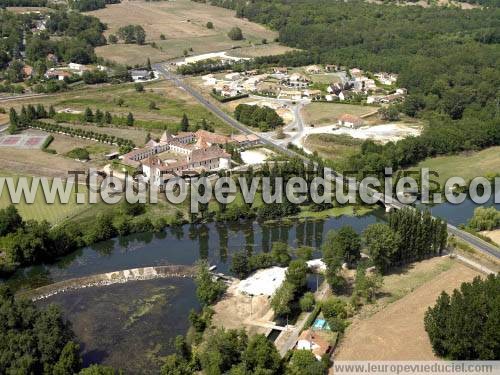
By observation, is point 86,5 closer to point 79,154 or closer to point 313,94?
point 313,94

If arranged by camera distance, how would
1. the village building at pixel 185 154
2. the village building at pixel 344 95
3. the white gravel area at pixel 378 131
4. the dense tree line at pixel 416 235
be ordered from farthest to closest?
the village building at pixel 344 95, the white gravel area at pixel 378 131, the village building at pixel 185 154, the dense tree line at pixel 416 235

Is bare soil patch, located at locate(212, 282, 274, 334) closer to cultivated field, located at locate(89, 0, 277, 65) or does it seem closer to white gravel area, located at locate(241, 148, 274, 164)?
white gravel area, located at locate(241, 148, 274, 164)

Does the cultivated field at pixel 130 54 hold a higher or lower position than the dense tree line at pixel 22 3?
lower

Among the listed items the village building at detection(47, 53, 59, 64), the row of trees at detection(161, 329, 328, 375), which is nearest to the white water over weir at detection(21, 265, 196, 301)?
the row of trees at detection(161, 329, 328, 375)

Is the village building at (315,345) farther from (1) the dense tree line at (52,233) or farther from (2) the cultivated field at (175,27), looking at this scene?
(2) the cultivated field at (175,27)

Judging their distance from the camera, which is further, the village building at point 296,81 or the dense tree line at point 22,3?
the dense tree line at point 22,3

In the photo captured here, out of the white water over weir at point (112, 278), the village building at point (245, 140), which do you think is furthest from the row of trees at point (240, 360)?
the village building at point (245, 140)

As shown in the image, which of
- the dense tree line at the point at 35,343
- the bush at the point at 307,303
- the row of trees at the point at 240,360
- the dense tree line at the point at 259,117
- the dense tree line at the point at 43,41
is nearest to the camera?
the dense tree line at the point at 35,343
